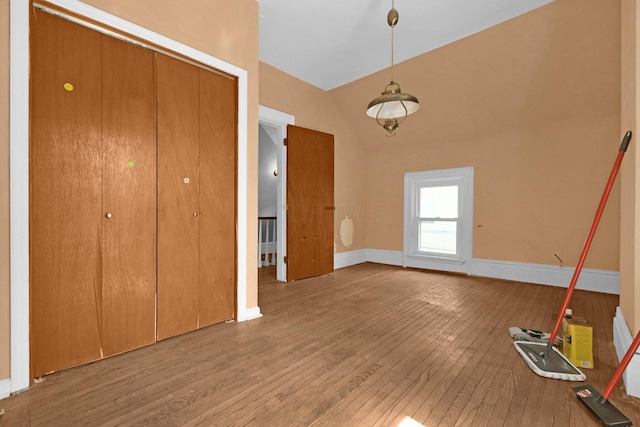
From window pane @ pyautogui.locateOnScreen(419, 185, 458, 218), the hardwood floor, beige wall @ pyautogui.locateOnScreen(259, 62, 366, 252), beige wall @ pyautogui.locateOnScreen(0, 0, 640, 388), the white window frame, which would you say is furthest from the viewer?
window pane @ pyautogui.locateOnScreen(419, 185, 458, 218)

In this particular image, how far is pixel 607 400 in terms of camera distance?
151 centimetres

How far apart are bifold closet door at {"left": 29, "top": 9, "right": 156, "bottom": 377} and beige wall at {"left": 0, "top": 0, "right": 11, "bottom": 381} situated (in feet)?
0.35

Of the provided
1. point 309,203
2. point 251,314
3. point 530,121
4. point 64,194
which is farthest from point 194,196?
point 530,121

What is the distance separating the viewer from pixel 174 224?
2.36 m

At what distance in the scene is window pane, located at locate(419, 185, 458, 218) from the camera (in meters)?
5.06

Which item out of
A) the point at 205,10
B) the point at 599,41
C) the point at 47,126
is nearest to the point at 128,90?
the point at 47,126

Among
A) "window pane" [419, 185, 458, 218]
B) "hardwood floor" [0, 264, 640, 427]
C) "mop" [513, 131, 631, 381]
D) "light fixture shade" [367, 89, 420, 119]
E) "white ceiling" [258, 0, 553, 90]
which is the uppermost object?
"white ceiling" [258, 0, 553, 90]

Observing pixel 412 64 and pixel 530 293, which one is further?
pixel 412 64

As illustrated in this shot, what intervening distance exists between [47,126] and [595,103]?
18.3 ft

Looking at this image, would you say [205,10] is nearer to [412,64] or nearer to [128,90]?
[128,90]

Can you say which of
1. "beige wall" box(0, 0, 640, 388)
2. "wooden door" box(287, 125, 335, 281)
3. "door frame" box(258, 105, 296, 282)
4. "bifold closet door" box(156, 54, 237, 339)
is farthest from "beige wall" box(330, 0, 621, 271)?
"bifold closet door" box(156, 54, 237, 339)

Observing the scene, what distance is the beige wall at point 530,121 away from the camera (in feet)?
10.7

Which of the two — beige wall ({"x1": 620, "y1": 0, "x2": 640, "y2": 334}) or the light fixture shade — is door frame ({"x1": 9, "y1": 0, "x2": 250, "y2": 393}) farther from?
beige wall ({"x1": 620, "y1": 0, "x2": 640, "y2": 334})

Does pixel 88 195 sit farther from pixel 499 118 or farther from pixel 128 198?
pixel 499 118
